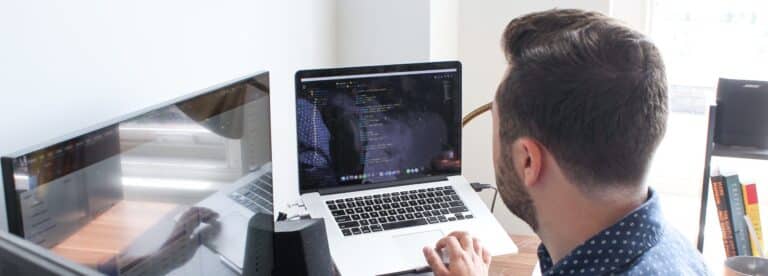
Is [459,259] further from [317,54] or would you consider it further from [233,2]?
[317,54]

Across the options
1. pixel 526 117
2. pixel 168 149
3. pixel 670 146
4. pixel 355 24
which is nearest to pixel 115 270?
pixel 168 149

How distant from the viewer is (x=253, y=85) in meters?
1.16

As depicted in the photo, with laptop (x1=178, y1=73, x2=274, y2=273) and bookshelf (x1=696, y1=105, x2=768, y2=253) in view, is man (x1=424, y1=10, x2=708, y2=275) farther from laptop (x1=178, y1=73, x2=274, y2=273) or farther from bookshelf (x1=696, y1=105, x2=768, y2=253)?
bookshelf (x1=696, y1=105, x2=768, y2=253)

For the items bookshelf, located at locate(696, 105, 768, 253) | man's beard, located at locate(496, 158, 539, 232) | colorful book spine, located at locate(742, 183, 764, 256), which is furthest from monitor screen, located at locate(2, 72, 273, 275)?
colorful book spine, located at locate(742, 183, 764, 256)

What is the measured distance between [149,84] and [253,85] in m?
0.18

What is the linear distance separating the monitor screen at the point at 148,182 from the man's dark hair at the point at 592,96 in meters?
0.43

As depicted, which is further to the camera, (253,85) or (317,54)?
(317,54)

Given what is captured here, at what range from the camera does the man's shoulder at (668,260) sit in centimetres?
90

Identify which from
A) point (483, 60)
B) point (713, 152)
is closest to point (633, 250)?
point (713, 152)

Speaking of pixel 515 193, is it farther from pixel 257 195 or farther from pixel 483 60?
pixel 483 60

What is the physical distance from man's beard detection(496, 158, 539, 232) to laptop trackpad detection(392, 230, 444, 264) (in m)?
0.32

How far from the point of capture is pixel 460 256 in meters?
1.27

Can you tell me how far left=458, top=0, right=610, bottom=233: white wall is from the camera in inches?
94.2

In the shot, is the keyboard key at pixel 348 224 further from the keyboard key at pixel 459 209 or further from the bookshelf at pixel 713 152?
the bookshelf at pixel 713 152
